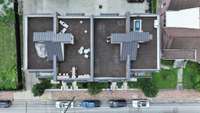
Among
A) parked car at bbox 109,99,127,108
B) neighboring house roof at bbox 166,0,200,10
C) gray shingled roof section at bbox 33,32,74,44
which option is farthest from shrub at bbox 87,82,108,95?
neighboring house roof at bbox 166,0,200,10

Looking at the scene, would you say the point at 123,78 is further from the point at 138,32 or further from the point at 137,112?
the point at 137,112

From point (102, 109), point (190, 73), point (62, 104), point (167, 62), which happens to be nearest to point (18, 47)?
point (62, 104)

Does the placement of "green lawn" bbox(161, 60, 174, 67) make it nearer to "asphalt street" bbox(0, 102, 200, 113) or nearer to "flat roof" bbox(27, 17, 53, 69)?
"asphalt street" bbox(0, 102, 200, 113)

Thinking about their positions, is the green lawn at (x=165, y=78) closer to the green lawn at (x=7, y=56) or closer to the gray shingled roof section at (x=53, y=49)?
the gray shingled roof section at (x=53, y=49)

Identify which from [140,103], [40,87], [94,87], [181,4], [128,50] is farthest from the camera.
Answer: [140,103]

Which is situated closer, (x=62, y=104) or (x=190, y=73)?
(x=62, y=104)

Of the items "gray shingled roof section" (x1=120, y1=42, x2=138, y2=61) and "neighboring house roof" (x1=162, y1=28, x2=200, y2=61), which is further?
"neighboring house roof" (x1=162, y1=28, x2=200, y2=61)

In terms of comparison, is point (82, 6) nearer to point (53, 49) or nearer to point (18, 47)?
point (18, 47)
